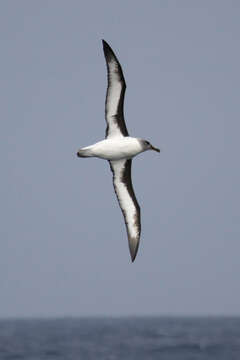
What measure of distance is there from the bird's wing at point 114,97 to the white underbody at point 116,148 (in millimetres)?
337

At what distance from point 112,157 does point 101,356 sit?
268ft

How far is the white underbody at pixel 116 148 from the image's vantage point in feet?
72.2

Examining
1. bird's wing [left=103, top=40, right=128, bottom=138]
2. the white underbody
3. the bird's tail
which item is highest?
bird's wing [left=103, top=40, right=128, bottom=138]

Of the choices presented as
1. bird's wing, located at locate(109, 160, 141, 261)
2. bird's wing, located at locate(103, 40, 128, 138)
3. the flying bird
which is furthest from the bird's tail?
Answer: bird's wing, located at locate(109, 160, 141, 261)

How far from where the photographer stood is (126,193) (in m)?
24.1

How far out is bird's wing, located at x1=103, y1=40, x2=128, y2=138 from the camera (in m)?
21.7

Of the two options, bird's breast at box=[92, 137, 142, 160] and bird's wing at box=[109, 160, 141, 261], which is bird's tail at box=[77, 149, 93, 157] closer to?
bird's breast at box=[92, 137, 142, 160]

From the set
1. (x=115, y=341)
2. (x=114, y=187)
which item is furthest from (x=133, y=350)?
(x=114, y=187)

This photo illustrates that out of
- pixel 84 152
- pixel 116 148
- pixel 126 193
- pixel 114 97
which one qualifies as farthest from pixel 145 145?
pixel 84 152

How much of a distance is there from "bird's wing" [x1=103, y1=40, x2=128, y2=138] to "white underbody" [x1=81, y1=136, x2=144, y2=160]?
337 mm

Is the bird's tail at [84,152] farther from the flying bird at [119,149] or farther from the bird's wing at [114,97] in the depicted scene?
the bird's wing at [114,97]

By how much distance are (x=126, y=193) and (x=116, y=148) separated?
2189 millimetres

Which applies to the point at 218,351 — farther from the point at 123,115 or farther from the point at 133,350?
the point at 123,115

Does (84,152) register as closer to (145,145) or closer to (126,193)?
(145,145)
